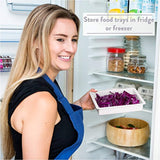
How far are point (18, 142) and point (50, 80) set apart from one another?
11.9 inches

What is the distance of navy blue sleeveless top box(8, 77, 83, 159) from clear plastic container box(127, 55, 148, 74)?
84 centimetres

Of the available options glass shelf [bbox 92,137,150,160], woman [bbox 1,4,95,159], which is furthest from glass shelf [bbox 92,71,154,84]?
woman [bbox 1,4,95,159]

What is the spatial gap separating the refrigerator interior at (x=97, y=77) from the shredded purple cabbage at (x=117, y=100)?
0.27 meters

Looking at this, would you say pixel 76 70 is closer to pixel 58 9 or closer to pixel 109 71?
pixel 109 71

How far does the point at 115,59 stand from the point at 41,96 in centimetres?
113

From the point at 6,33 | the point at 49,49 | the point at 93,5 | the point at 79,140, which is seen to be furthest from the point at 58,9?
the point at 93,5

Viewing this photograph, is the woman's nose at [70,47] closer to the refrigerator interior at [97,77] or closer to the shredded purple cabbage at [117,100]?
the shredded purple cabbage at [117,100]

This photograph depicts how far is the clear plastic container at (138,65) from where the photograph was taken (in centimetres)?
203

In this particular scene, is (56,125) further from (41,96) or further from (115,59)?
(115,59)

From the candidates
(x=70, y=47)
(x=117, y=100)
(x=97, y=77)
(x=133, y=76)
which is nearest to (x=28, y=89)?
(x=70, y=47)

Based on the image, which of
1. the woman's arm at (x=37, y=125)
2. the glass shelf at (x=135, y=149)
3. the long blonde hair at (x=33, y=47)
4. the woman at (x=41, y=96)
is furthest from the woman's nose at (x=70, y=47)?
the glass shelf at (x=135, y=149)

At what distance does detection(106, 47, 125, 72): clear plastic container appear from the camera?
6.90ft

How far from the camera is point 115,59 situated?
2.16 metres

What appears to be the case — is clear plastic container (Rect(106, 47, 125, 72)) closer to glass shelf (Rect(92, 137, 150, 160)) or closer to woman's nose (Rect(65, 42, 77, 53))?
glass shelf (Rect(92, 137, 150, 160))
